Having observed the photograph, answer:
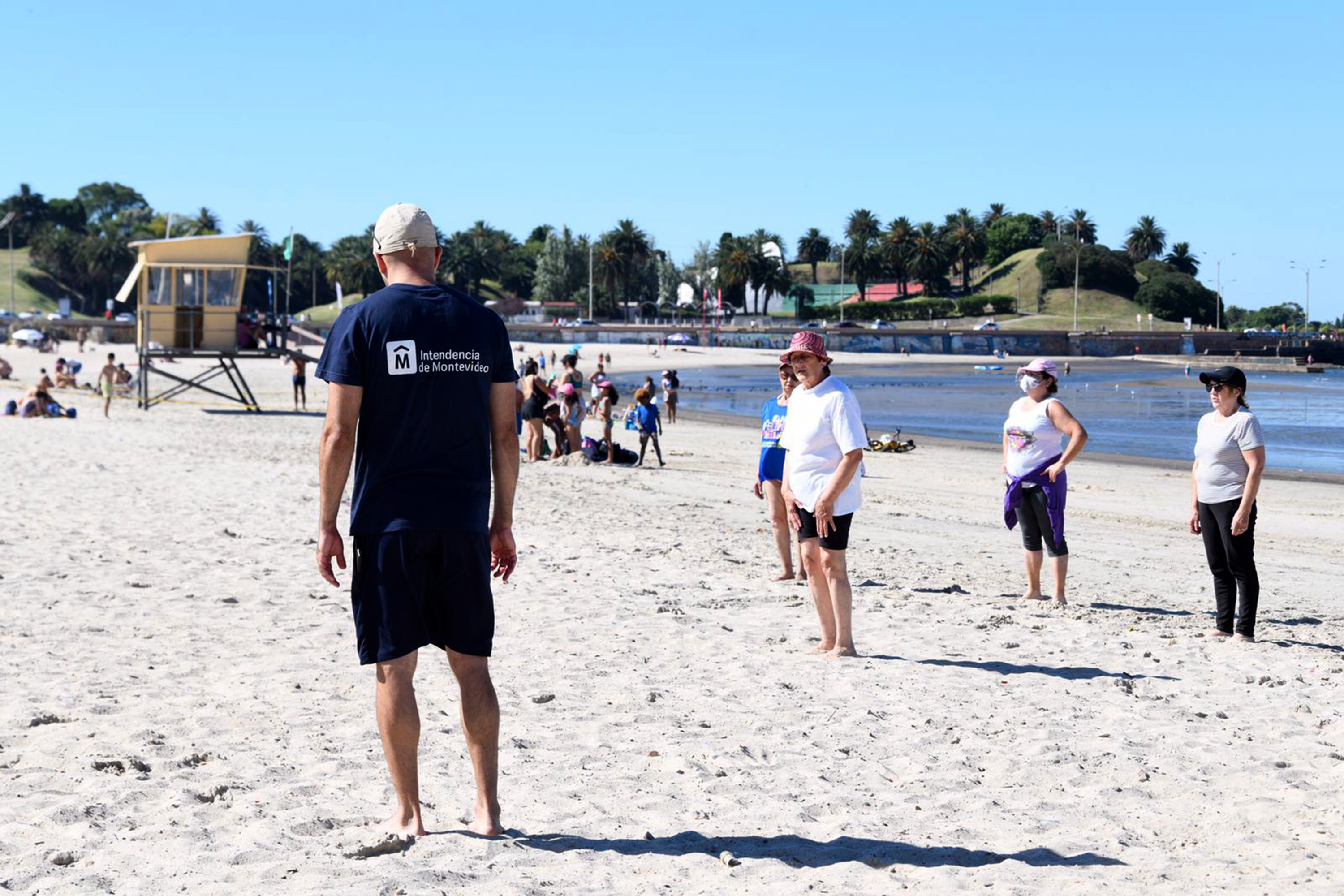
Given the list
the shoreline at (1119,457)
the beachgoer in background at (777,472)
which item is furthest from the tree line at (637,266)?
the beachgoer in background at (777,472)

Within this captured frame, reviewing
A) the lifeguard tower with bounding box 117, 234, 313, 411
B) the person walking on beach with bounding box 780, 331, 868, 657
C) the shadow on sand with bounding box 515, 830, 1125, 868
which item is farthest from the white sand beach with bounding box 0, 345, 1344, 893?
the lifeguard tower with bounding box 117, 234, 313, 411

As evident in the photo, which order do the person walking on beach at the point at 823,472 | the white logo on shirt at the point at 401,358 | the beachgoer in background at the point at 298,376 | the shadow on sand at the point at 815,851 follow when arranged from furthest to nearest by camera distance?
1. the beachgoer in background at the point at 298,376
2. the person walking on beach at the point at 823,472
3. the shadow on sand at the point at 815,851
4. the white logo on shirt at the point at 401,358

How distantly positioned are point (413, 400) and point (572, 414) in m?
15.8

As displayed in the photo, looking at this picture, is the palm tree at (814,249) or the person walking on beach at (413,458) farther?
→ the palm tree at (814,249)

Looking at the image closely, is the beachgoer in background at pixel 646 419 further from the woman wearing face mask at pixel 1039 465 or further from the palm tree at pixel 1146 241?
the palm tree at pixel 1146 241

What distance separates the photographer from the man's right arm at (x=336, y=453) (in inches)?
149

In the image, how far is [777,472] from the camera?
361 inches

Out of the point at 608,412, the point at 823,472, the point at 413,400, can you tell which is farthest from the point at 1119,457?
the point at 413,400

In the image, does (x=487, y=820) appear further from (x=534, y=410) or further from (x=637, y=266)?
(x=637, y=266)

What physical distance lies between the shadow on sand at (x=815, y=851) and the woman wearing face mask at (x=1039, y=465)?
14.4 feet

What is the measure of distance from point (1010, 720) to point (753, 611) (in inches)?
101

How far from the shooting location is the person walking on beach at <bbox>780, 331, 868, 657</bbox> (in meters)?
6.41

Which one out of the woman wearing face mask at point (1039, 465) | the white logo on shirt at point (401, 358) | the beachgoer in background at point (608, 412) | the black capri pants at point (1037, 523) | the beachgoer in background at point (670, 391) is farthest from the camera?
the beachgoer in background at point (670, 391)

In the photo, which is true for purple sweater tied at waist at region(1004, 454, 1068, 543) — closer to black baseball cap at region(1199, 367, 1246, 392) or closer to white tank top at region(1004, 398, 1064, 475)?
white tank top at region(1004, 398, 1064, 475)
